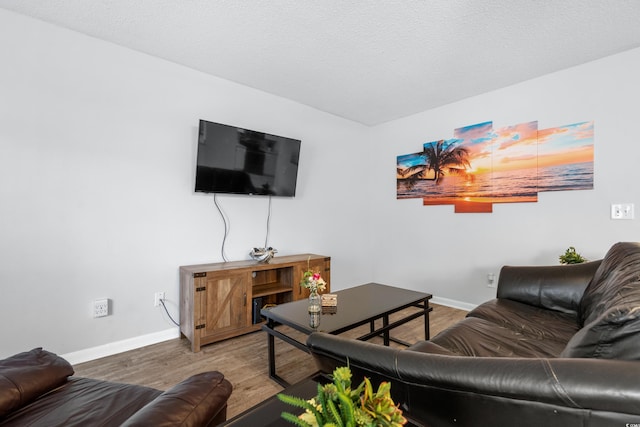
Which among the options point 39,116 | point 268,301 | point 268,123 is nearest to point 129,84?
point 39,116

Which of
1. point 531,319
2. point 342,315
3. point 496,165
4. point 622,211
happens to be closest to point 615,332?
point 531,319

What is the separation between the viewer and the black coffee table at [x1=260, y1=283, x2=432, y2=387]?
1.76m

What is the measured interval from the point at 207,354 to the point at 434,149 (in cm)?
333

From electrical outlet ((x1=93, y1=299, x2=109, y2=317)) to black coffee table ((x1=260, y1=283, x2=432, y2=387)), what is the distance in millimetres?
1336

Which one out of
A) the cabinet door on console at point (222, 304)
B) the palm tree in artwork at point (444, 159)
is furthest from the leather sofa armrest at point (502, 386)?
the palm tree in artwork at point (444, 159)

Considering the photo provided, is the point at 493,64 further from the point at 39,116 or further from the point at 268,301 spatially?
the point at 39,116

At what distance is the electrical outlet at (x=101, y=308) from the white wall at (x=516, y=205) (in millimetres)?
3262

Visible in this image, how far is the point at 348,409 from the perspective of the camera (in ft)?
1.72

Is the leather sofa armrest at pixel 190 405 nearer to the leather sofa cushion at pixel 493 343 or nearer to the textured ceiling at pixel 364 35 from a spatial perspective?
the leather sofa cushion at pixel 493 343

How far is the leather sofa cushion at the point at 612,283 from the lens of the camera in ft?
4.07

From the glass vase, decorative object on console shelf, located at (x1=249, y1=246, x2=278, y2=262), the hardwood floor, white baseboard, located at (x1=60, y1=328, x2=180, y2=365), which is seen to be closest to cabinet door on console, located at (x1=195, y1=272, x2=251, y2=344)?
the hardwood floor

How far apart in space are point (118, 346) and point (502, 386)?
2757mm

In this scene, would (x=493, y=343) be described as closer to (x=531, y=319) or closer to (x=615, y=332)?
(x=531, y=319)

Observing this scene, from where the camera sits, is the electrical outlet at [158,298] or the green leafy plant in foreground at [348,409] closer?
the green leafy plant in foreground at [348,409]
